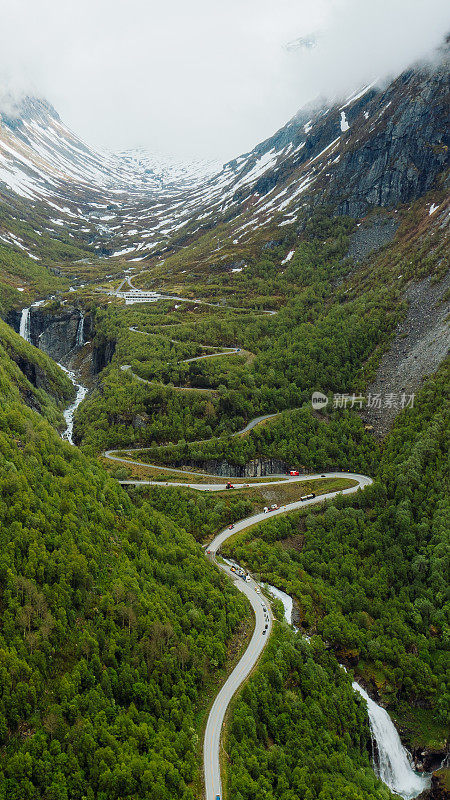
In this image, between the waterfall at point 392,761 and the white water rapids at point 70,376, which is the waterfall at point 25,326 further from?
the waterfall at point 392,761

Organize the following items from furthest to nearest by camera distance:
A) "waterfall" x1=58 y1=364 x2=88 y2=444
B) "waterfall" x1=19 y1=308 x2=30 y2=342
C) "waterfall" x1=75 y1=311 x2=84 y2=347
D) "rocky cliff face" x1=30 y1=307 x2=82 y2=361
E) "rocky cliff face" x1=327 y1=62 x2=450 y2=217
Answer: "waterfall" x1=75 y1=311 x2=84 y2=347 → "rocky cliff face" x1=30 y1=307 x2=82 y2=361 → "waterfall" x1=19 y1=308 x2=30 y2=342 → "rocky cliff face" x1=327 y1=62 x2=450 y2=217 → "waterfall" x1=58 y1=364 x2=88 y2=444

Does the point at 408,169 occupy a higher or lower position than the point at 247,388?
higher

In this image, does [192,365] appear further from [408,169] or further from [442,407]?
[408,169]

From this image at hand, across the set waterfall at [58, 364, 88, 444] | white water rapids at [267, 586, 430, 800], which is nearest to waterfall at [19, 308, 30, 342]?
waterfall at [58, 364, 88, 444]

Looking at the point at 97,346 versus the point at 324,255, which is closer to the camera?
the point at 97,346

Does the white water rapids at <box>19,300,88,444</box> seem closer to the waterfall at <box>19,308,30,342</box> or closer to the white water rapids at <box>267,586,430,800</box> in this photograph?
the waterfall at <box>19,308,30,342</box>

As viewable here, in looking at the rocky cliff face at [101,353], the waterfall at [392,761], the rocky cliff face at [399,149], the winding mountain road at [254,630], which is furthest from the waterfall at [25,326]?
the waterfall at [392,761]

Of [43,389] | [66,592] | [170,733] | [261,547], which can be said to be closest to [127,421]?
[43,389]

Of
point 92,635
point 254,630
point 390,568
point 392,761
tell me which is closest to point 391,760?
point 392,761

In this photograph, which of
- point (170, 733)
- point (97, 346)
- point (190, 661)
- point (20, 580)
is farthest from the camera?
Result: point (97, 346)
